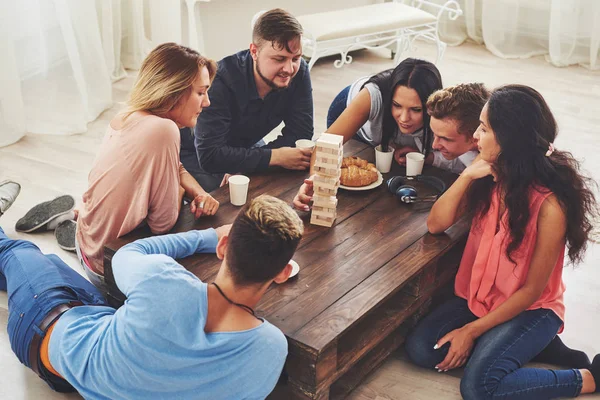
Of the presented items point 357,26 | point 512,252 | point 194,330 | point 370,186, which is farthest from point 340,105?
point 194,330

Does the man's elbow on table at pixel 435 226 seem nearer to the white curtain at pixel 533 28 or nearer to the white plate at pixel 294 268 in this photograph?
the white plate at pixel 294 268

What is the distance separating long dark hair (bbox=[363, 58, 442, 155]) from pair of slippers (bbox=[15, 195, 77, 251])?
1208mm

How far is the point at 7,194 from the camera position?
9.44 ft

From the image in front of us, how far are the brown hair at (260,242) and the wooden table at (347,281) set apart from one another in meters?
0.22

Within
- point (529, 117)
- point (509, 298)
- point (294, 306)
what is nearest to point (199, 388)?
point (294, 306)

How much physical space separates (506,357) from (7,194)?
193cm

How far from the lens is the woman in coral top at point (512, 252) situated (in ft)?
6.68

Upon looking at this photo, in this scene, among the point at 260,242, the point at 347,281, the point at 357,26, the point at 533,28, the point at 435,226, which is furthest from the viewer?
the point at 533,28

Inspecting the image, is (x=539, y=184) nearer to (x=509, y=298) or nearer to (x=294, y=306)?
(x=509, y=298)

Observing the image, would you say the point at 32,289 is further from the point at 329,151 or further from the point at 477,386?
the point at 477,386

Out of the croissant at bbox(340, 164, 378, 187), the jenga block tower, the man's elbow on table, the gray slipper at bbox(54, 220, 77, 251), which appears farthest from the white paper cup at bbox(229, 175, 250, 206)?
the gray slipper at bbox(54, 220, 77, 251)

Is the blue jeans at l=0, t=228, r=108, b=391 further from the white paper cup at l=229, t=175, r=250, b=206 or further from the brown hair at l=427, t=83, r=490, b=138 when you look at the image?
the brown hair at l=427, t=83, r=490, b=138

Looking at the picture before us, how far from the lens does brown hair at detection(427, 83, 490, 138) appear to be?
7.62 feet

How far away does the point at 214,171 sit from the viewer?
8.70ft
